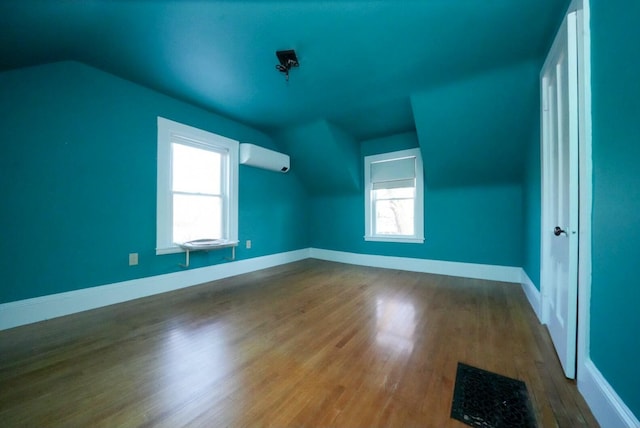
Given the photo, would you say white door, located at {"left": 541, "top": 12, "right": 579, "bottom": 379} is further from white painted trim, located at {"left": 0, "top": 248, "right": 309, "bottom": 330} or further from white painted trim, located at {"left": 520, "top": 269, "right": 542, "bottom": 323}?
white painted trim, located at {"left": 0, "top": 248, "right": 309, "bottom": 330}

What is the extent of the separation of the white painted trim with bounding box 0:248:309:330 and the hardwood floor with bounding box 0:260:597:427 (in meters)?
0.11

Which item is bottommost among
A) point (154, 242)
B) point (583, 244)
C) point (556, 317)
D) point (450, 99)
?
point (556, 317)

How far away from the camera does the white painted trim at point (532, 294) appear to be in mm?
2169

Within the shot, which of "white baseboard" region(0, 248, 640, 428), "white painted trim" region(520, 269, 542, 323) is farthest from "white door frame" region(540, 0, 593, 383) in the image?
"white painted trim" region(520, 269, 542, 323)

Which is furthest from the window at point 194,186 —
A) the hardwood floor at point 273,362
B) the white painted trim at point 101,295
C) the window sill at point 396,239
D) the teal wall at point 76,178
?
the window sill at point 396,239

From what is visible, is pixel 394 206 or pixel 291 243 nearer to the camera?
pixel 394 206

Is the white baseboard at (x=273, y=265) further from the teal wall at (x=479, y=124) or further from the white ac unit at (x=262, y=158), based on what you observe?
the white ac unit at (x=262, y=158)

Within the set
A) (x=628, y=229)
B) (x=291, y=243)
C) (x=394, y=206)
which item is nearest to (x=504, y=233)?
(x=394, y=206)

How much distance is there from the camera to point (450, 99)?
276cm

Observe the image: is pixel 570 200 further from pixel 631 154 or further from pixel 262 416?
pixel 262 416

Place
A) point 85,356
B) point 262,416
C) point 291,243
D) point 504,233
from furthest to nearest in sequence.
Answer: point 291,243
point 504,233
point 85,356
point 262,416

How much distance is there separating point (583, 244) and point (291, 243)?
4.09 meters

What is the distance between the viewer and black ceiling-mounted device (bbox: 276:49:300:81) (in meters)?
2.03

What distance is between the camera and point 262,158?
3.85m
